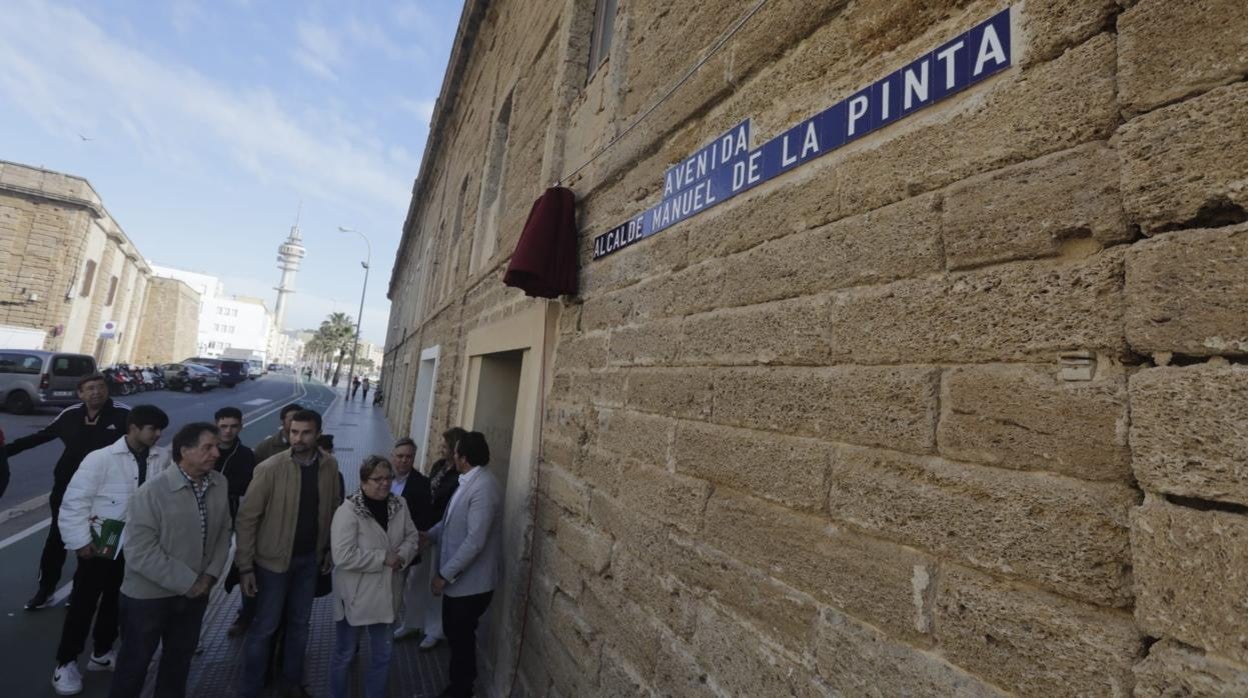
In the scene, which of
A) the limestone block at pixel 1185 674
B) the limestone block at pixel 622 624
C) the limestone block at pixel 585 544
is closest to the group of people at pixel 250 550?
the limestone block at pixel 585 544

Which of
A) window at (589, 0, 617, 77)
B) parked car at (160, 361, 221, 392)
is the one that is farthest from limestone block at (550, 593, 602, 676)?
parked car at (160, 361, 221, 392)

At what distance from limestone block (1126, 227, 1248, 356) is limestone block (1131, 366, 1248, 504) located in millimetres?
52

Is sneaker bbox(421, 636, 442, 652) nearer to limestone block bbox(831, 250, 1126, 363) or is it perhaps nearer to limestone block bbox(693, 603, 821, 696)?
limestone block bbox(693, 603, 821, 696)

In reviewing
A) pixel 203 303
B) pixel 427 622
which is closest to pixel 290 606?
pixel 427 622

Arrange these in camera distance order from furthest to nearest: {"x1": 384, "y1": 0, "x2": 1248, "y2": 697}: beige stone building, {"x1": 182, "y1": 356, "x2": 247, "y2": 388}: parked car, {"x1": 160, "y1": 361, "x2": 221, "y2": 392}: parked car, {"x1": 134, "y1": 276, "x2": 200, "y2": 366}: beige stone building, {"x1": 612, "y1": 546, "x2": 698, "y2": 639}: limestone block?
{"x1": 134, "y1": 276, "x2": 200, "y2": 366}: beige stone building, {"x1": 182, "y1": 356, "x2": 247, "y2": 388}: parked car, {"x1": 160, "y1": 361, "x2": 221, "y2": 392}: parked car, {"x1": 612, "y1": 546, "x2": 698, "y2": 639}: limestone block, {"x1": 384, "y1": 0, "x2": 1248, "y2": 697}: beige stone building

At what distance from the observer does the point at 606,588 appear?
2756mm

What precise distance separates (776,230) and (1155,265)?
3.50ft

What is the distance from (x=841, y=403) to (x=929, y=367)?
275mm

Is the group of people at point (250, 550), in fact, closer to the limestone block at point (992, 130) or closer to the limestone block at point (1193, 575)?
the limestone block at point (992, 130)

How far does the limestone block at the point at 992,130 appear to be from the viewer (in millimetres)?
1239

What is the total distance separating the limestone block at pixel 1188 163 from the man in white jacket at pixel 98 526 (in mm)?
4712

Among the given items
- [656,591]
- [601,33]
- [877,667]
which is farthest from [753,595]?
[601,33]

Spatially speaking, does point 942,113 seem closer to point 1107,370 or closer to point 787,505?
point 1107,370

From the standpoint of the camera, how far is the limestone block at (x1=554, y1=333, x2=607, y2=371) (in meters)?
3.19
